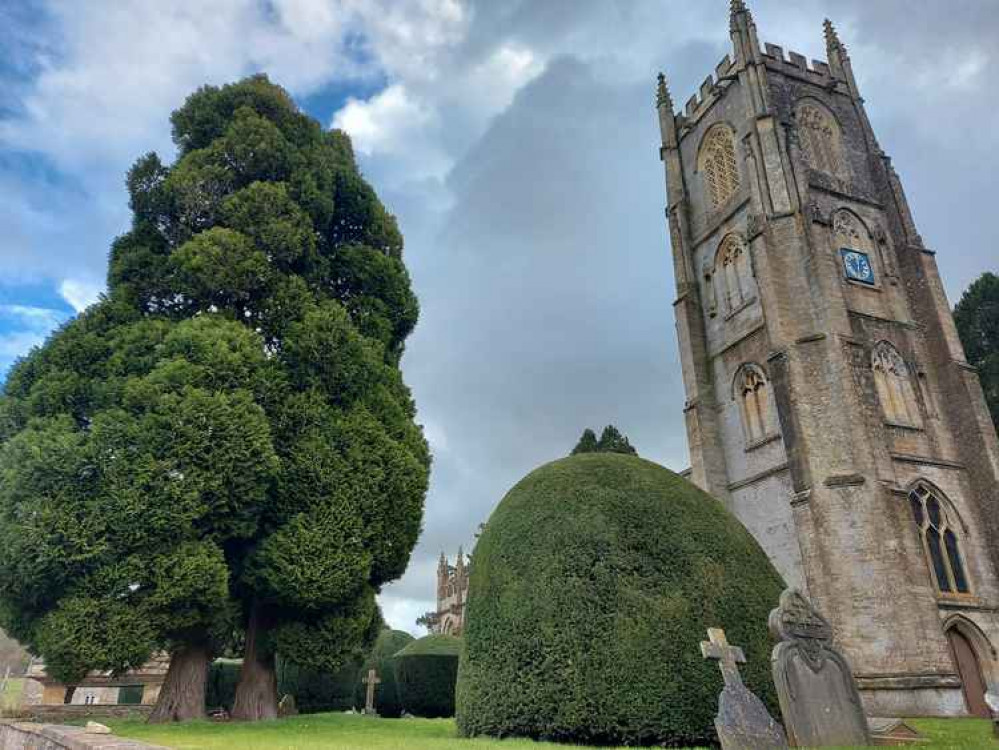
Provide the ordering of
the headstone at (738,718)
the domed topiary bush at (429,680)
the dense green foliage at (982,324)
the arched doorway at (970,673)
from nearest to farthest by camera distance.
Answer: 1. the headstone at (738,718)
2. the arched doorway at (970,673)
3. the domed topiary bush at (429,680)
4. the dense green foliage at (982,324)

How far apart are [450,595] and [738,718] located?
40456mm

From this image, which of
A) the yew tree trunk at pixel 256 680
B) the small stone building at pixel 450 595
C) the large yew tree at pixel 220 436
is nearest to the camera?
the large yew tree at pixel 220 436

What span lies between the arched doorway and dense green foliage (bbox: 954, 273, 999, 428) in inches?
481

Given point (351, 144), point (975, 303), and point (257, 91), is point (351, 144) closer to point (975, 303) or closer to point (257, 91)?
point (257, 91)

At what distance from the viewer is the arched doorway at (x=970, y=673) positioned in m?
18.4

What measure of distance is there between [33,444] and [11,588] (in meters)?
2.65

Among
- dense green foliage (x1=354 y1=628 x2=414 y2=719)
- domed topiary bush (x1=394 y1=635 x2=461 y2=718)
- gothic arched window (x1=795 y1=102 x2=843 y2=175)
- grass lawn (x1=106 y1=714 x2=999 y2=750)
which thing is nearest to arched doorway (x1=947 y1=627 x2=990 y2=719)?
grass lawn (x1=106 y1=714 x2=999 y2=750)

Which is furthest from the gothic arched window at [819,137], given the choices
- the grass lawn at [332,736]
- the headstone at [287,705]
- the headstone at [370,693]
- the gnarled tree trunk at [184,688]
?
the headstone at [287,705]

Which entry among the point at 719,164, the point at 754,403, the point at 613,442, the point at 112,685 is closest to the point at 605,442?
the point at 613,442

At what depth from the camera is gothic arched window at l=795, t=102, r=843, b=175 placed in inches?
1030

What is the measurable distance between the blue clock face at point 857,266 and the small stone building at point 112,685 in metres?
24.2

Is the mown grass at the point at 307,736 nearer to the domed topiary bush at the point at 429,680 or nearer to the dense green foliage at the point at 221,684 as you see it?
the domed topiary bush at the point at 429,680

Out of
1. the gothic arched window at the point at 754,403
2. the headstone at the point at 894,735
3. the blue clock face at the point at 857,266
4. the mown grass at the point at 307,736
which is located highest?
the blue clock face at the point at 857,266

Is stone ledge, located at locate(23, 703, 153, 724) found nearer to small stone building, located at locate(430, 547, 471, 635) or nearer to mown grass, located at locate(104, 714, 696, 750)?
mown grass, located at locate(104, 714, 696, 750)
